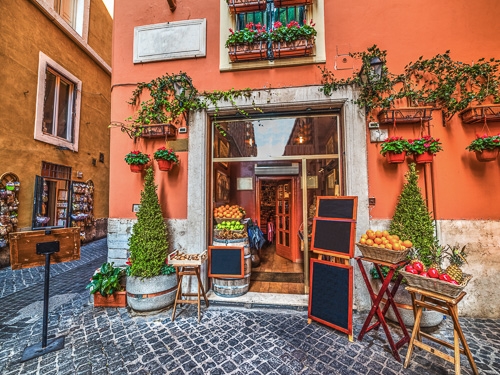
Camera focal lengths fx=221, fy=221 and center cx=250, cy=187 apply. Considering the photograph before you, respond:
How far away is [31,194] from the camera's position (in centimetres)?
640

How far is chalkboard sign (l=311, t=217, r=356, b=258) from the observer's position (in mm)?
2658

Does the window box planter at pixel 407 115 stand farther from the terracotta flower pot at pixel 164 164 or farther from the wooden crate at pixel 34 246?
the wooden crate at pixel 34 246

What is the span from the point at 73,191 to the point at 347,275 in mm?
8868

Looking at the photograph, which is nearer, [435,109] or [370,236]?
[370,236]

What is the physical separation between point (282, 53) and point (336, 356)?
4349mm

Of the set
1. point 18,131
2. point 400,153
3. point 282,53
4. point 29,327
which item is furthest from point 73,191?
point 400,153

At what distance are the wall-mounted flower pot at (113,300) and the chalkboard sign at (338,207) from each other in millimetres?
3306

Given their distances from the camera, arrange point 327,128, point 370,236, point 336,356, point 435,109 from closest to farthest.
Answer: point 336,356, point 370,236, point 435,109, point 327,128

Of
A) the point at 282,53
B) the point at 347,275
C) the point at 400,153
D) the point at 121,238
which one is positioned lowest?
the point at 347,275

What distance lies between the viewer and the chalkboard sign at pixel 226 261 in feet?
12.1

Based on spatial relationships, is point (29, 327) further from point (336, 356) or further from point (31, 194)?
point (31, 194)

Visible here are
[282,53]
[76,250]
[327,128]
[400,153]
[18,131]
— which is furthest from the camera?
[18,131]

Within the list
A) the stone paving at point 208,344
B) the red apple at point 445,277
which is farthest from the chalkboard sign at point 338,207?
the stone paving at point 208,344

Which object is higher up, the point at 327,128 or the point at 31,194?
the point at 327,128
